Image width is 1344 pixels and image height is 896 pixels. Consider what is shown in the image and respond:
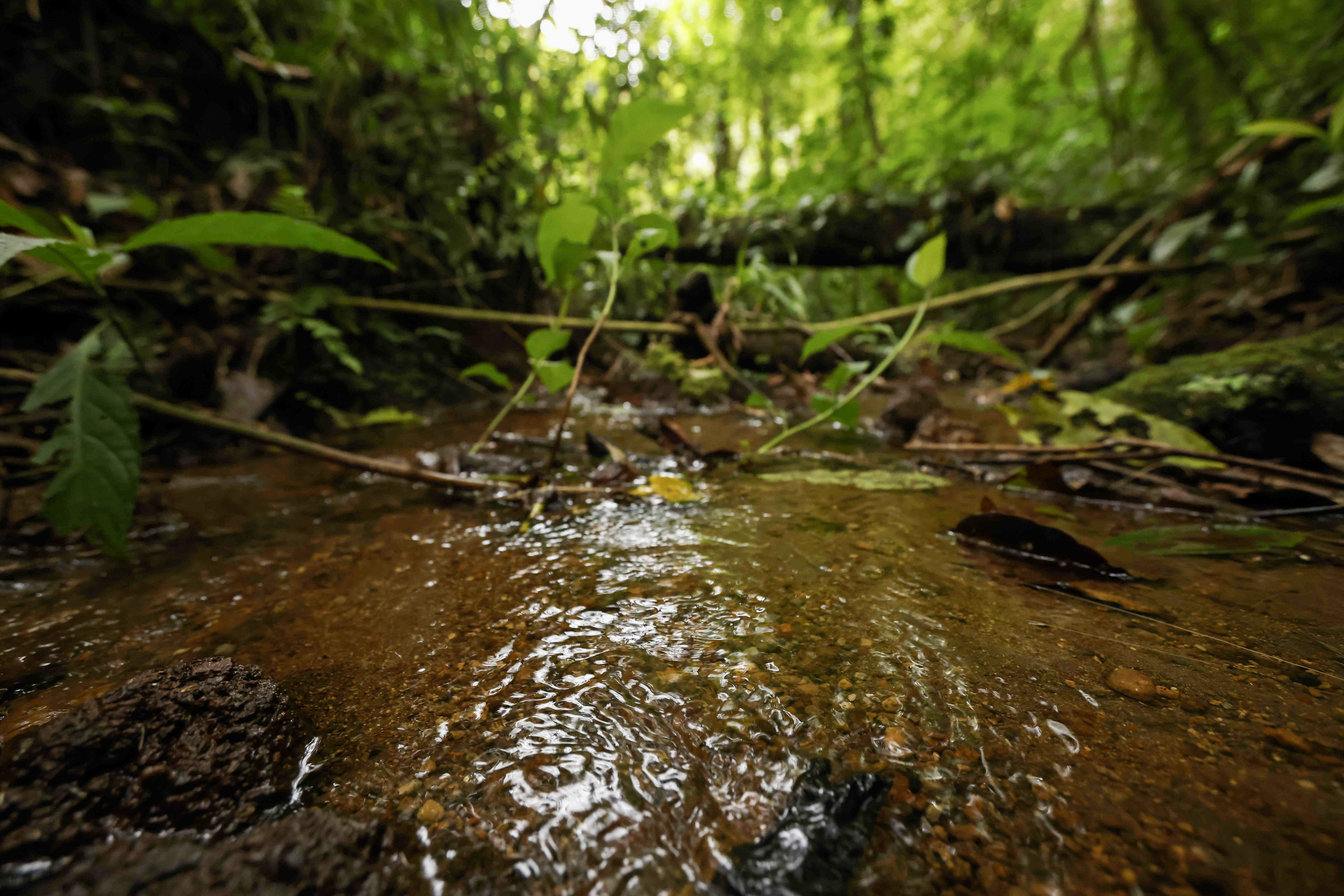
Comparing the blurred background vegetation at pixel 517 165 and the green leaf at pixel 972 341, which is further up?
the blurred background vegetation at pixel 517 165

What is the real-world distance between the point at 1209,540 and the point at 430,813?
1.50 metres

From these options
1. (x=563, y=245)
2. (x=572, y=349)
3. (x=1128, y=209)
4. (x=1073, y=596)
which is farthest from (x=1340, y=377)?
(x=572, y=349)

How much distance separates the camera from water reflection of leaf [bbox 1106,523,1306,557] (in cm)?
106

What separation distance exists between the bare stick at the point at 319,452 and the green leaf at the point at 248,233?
52 cm

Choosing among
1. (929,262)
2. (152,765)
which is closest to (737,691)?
(152,765)

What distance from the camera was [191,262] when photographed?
2404mm

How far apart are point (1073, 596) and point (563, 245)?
1.39m

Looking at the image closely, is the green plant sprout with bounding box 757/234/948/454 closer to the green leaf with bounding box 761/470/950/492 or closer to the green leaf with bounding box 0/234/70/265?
the green leaf with bounding box 761/470/950/492

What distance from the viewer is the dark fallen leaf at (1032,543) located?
1.01m

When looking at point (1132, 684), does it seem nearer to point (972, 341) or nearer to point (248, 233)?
point (972, 341)

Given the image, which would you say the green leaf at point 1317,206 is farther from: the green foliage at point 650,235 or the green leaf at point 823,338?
the green foliage at point 650,235

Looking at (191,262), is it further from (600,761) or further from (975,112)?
(975,112)

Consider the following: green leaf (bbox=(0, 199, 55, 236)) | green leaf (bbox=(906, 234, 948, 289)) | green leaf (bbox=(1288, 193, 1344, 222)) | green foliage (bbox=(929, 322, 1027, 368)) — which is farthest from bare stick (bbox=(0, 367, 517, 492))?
green leaf (bbox=(1288, 193, 1344, 222))

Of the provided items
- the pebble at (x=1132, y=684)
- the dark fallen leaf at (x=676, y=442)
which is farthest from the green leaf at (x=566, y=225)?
the pebble at (x=1132, y=684)
